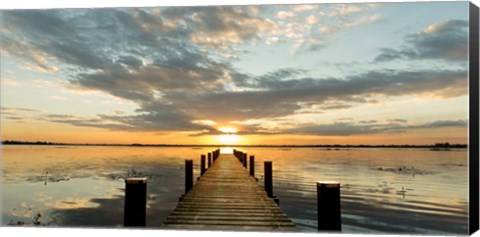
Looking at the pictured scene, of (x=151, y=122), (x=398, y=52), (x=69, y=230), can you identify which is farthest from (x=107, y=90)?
(x=398, y=52)

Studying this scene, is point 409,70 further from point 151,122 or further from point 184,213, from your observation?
point 151,122

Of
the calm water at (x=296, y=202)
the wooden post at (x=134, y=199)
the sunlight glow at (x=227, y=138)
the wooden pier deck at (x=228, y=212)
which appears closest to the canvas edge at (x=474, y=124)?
the wooden pier deck at (x=228, y=212)

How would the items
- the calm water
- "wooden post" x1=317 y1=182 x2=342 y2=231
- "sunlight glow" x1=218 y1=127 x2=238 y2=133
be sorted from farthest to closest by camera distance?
"sunlight glow" x1=218 y1=127 x2=238 y2=133 < the calm water < "wooden post" x1=317 y1=182 x2=342 y2=231

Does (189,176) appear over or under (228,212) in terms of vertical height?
over

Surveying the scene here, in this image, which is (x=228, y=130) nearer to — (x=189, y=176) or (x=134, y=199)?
(x=189, y=176)

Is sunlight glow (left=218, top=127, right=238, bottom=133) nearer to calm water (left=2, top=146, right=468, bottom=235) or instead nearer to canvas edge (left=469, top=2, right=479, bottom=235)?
calm water (left=2, top=146, right=468, bottom=235)

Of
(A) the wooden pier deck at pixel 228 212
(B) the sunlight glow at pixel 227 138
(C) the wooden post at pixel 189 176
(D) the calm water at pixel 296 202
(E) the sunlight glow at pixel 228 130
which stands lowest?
(D) the calm water at pixel 296 202

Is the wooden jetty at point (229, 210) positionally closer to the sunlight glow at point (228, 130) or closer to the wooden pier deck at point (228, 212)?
the wooden pier deck at point (228, 212)

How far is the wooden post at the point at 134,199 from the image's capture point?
5.09 metres

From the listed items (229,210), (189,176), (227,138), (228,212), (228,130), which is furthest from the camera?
(228,130)

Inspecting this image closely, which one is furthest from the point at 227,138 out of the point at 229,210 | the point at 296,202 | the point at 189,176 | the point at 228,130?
the point at 229,210

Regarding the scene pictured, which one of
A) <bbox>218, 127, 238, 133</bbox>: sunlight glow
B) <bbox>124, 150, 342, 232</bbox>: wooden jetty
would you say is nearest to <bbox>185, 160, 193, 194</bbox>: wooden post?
<bbox>124, 150, 342, 232</bbox>: wooden jetty

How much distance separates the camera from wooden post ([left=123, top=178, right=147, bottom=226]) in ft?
16.7

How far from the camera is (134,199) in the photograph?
5113mm
